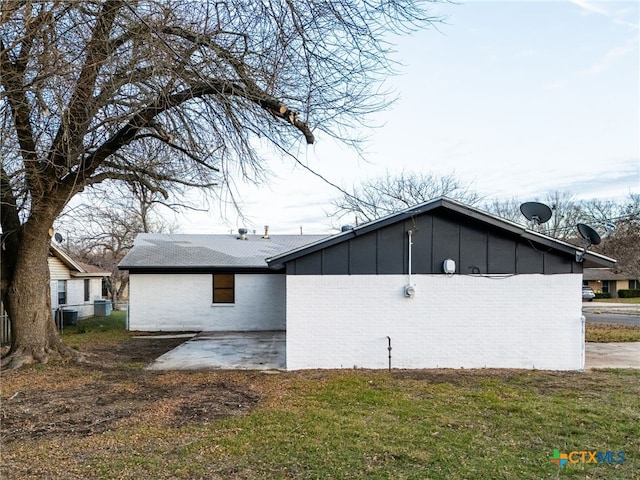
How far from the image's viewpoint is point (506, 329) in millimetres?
9273

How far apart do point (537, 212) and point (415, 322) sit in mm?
3408

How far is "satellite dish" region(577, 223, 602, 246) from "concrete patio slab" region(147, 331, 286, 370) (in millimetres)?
6585

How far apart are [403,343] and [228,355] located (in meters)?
4.49

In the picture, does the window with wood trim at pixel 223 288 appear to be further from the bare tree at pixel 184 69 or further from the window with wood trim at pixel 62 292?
the bare tree at pixel 184 69

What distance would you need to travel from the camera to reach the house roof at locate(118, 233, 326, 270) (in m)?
17.5

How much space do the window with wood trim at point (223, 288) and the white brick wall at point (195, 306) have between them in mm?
193

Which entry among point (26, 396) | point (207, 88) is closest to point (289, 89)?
point (207, 88)

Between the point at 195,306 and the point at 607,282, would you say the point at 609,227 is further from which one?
the point at 607,282

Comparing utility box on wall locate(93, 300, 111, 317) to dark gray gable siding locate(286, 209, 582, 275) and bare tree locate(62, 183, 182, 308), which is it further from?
dark gray gable siding locate(286, 209, 582, 275)

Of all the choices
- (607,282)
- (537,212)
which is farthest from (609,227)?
(607,282)

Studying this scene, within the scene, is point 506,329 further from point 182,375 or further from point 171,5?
point 171,5

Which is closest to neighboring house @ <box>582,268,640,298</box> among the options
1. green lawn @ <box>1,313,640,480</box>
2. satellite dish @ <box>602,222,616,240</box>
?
satellite dish @ <box>602,222,616,240</box>

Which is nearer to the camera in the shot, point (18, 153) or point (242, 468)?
point (242, 468)

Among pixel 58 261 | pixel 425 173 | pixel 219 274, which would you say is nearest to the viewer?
pixel 219 274
